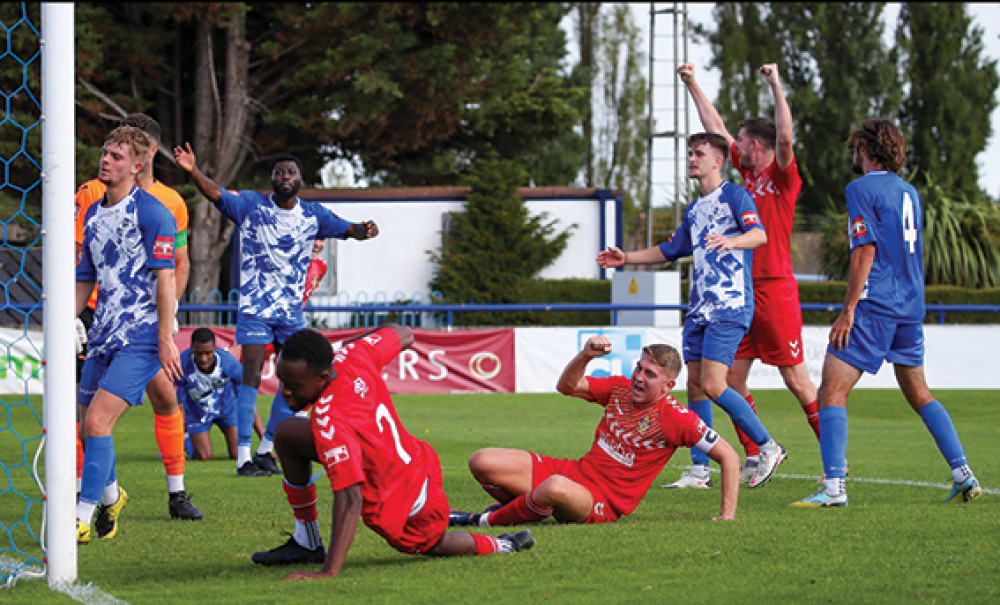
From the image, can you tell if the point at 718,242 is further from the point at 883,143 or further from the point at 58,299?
the point at 58,299

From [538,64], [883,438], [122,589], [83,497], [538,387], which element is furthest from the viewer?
[538,64]

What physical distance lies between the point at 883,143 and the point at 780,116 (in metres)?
0.62

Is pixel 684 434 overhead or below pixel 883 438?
overhead

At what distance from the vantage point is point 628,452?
6.10 m

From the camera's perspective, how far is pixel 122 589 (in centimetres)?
459

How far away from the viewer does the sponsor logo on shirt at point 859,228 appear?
22.3 feet

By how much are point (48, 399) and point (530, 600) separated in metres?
2.01

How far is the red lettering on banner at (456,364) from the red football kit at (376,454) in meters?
12.4

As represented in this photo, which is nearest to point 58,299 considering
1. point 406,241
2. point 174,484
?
point 174,484

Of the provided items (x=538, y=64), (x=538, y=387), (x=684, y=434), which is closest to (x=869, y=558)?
(x=684, y=434)

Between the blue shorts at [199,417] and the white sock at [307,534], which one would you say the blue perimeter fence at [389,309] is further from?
the white sock at [307,534]

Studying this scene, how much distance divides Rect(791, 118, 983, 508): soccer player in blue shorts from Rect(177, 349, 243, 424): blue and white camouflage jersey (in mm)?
5247

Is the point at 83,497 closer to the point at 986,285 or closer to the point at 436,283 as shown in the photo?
the point at 436,283

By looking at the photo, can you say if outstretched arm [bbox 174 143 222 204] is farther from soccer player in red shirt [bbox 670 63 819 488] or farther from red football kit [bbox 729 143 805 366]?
red football kit [bbox 729 143 805 366]
